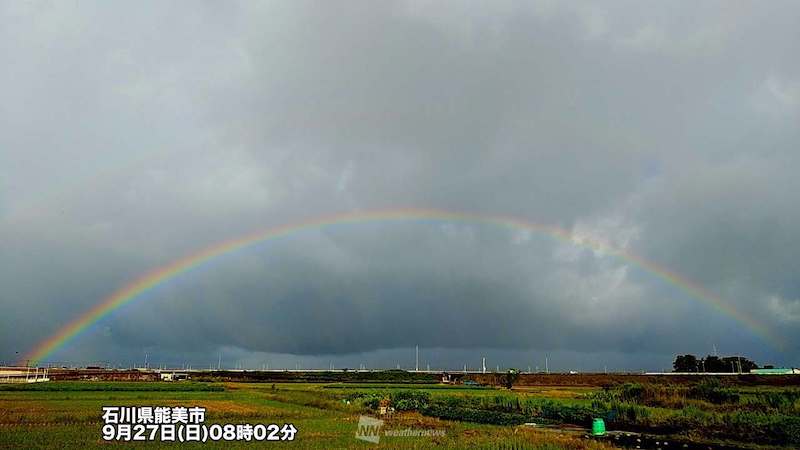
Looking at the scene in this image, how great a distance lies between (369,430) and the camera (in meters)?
27.5

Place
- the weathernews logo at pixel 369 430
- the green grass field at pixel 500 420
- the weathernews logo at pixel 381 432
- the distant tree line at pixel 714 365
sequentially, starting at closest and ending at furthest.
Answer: the green grass field at pixel 500 420 → the weathernews logo at pixel 369 430 → the weathernews logo at pixel 381 432 → the distant tree line at pixel 714 365

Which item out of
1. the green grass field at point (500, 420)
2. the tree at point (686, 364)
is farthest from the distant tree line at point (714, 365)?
the green grass field at point (500, 420)

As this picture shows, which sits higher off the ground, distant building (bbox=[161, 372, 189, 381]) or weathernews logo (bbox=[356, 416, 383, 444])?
distant building (bbox=[161, 372, 189, 381])

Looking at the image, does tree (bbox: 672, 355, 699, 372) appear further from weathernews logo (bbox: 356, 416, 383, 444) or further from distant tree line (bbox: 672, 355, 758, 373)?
weathernews logo (bbox: 356, 416, 383, 444)

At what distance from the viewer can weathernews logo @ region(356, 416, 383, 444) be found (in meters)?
24.7

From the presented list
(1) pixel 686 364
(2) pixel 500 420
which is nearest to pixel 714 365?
(1) pixel 686 364

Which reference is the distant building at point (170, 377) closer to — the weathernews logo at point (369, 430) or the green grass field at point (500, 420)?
the green grass field at point (500, 420)

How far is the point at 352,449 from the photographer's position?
70.0 ft

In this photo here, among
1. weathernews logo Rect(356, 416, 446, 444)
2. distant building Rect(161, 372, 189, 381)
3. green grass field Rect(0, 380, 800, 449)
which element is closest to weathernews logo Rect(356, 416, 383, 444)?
weathernews logo Rect(356, 416, 446, 444)

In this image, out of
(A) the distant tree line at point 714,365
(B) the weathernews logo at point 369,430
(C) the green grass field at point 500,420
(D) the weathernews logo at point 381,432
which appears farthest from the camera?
(A) the distant tree line at point 714,365

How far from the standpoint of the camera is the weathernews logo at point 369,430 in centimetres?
2470

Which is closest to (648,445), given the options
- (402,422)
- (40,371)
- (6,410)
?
(402,422)

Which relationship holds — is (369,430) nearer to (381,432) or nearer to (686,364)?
(381,432)

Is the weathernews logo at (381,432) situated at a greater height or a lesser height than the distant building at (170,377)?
lesser
